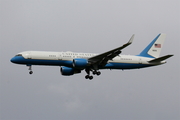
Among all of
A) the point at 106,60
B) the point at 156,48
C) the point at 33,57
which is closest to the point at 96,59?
the point at 106,60

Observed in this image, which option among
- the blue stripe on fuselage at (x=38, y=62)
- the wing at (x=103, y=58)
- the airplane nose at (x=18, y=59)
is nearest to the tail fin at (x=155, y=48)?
the wing at (x=103, y=58)

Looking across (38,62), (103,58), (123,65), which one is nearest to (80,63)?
(103,58)

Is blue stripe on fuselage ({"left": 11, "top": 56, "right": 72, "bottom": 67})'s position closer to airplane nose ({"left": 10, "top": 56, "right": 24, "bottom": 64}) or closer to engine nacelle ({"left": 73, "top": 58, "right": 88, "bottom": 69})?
airplane nose ({"left": 10, "top": 56, "right": 24, "bottom": 64})

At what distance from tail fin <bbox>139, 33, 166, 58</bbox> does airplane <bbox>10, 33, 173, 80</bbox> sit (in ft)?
5.08

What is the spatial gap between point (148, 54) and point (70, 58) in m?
14.8

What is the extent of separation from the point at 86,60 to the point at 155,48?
15.0 metres

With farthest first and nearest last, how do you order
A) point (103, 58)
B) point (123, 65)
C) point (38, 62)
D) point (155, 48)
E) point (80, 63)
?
point (155, 48) < point (123, 65) < point (103, 58) < point (38, 62) < point (80, 63)

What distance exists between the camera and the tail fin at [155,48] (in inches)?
2525

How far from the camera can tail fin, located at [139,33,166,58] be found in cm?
6412

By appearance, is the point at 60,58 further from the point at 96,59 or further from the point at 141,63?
the point at 141,63

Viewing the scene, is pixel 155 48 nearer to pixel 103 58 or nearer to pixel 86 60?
pixel 103 58

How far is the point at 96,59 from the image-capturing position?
5659cm

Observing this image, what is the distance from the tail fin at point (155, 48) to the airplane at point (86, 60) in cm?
155

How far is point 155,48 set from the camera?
65.4 m
